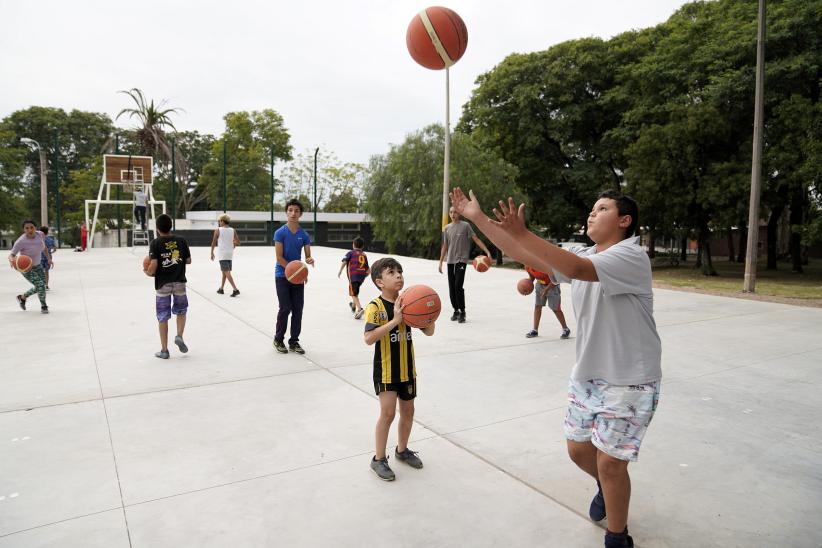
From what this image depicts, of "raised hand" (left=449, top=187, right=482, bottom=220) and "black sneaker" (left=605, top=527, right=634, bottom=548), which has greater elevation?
"raised hand" (left=449, top=187, right=482, bottom=220)

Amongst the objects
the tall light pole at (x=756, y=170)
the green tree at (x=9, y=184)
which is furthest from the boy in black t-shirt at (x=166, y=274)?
the green tree at (x=9, y=184)

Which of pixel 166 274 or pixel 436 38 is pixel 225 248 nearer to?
pixel 166 274

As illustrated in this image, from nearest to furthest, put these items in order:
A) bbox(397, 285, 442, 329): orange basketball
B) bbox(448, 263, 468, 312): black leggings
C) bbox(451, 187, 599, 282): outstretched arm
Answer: bbox(451, 187, 599, 282): outstretched arm
bbox(397, 285, 442, 329): orange basketball
bbox(448, 263, 468, 312): black leggings

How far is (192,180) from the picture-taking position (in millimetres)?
57875

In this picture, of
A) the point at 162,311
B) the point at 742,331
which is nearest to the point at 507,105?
the point at 742,331

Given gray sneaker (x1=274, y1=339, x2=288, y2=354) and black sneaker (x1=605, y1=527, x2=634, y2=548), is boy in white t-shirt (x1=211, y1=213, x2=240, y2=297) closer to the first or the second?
gray sneaker (x1=274, y1=339, x2=288, y2=354)

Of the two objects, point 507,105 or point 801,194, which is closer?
point 801,194

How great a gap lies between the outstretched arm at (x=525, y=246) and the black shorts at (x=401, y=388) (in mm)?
1496

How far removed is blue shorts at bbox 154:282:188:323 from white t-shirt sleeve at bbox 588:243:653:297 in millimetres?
5342

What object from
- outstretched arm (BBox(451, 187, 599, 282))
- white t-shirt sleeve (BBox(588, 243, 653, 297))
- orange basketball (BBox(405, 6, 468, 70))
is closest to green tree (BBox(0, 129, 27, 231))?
orange basketball (BBox(405, 6, 468, 70))

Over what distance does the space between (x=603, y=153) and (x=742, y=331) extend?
23903 mm

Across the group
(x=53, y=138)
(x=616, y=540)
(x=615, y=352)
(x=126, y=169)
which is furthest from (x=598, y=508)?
(x=53, y=138)

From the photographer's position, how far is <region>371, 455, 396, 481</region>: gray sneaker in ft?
11.1

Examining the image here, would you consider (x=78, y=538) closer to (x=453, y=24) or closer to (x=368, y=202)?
(x=453, y=24)
